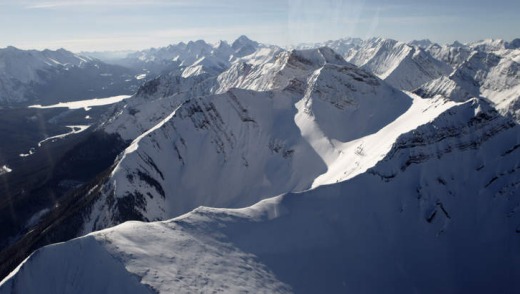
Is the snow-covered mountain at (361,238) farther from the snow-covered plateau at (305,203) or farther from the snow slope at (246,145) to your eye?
the snow slope at (246,145)

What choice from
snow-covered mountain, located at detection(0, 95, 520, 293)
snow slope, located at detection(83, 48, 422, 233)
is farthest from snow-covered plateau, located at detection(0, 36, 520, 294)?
snow slope, located at detection(83, 48, 422, 233)

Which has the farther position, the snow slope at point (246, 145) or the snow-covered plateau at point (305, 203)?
the snow slope at point (246, 145)

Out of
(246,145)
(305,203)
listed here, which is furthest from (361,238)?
(246,145)

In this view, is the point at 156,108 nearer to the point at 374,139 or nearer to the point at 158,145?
the point at 158,145

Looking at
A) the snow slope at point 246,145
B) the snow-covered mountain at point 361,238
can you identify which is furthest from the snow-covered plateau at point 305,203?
the snow slope at point 246,145

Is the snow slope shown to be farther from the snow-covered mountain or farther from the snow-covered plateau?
the snow-covered mountain

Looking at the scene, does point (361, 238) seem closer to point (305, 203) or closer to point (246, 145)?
point (305, 203)
